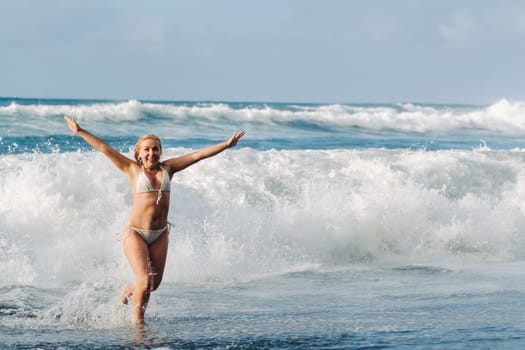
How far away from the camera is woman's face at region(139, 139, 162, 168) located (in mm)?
6676

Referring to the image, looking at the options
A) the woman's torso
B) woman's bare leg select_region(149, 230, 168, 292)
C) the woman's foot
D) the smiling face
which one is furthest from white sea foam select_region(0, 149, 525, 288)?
the smiling face

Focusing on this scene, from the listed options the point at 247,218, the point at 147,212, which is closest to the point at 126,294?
the point at 147,212

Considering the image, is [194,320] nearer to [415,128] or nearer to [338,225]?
[338,225]

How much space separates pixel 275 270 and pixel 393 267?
1.58 meters

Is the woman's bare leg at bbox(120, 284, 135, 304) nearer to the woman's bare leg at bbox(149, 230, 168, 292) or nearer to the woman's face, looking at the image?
the woman's bare leg at bbox(149, 230, 168, 292)

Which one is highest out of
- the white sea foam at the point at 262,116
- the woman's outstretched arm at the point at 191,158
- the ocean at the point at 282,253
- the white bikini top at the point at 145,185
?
the white sea foam at the point at 262,116

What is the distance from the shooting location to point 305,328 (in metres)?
6.84

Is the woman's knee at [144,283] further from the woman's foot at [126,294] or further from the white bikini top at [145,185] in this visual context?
the white bikini top at [145,185]

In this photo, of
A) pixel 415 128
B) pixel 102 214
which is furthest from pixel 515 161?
pixel 415 128

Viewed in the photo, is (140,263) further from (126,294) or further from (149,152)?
(149,152)

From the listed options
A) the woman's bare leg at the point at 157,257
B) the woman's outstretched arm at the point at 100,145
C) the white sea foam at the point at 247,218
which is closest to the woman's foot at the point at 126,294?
the woman's bare leg at the point at 157,257

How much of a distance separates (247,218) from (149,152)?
5058mm

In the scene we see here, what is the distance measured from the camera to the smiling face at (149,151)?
6680 millimetres

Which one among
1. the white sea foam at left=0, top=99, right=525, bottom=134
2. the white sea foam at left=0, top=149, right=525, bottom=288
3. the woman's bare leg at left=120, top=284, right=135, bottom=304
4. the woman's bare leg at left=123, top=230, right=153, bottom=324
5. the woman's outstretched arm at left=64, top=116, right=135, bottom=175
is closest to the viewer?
the woman's outstretched arm at left=64, top=116, right=135, bottom=175
